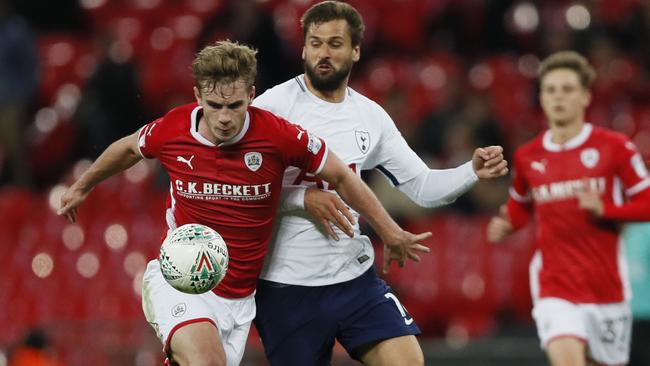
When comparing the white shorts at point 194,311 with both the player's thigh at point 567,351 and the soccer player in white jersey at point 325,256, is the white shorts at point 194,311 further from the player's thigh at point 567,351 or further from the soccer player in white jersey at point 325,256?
the player's thigh at point 567,351

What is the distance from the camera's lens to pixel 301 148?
218 inches

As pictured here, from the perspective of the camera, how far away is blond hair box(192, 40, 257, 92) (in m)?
5.38

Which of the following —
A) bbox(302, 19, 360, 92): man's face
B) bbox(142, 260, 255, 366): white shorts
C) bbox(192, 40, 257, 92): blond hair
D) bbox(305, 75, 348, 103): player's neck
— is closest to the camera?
bbox(192, 40, 257, 92): blond hair

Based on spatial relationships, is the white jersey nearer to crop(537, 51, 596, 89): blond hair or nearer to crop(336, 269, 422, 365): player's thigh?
crop(336, 269, 422, 365): player's thigh

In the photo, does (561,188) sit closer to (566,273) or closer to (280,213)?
(566,273)

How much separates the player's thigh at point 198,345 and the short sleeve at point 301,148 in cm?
82

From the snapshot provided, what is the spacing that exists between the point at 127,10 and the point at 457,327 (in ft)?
19.2

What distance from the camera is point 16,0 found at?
14.0 meters

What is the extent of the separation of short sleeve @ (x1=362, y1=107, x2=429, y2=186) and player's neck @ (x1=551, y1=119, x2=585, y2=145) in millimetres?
1732

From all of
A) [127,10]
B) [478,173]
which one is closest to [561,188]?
[478,173]

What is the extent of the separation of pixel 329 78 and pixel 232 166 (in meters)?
0.70

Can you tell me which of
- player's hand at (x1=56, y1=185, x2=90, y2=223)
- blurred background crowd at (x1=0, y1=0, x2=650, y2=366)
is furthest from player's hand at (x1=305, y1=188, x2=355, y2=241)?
blurred background crowd at (x1=0, y1=0, x2=650, y2=366)

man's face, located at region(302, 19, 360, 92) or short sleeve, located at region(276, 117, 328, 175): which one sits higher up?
man's face, located at region(302, 19, 360, 92)

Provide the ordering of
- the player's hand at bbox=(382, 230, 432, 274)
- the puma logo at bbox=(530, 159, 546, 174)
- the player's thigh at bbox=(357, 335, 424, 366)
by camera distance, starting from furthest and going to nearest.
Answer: the puma logo at bbox=(530, 159, 546, 174) → the player's thigh at bbox=(357, 335, 424, 366) → the player's hand at bbox=(382, 230, 432, 274)
